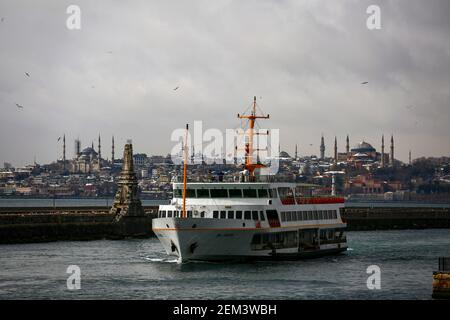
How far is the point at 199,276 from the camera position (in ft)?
175

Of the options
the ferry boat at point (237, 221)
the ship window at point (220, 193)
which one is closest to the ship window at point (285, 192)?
the ferry boat at point (237, 221)

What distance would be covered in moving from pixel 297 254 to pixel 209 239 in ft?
27.2

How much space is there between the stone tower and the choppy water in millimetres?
17973

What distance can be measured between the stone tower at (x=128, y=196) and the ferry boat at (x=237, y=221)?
30.8 metres

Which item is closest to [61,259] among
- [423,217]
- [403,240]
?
[403,240]

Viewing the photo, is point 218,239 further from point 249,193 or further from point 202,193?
point 249,193

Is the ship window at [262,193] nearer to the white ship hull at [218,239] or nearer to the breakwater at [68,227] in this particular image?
the white ship hull at [218,239]

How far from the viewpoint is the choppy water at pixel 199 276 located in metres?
48.0

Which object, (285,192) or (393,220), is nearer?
(285,192)

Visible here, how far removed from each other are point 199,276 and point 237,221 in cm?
569

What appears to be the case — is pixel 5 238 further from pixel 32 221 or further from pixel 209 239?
pixel 209 239

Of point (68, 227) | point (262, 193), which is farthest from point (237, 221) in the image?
→ point (68, 227)

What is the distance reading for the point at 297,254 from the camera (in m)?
63.3

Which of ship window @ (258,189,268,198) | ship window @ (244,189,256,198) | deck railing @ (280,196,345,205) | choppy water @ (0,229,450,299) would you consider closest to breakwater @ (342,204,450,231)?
choppy water @ (0,229,450,299)
